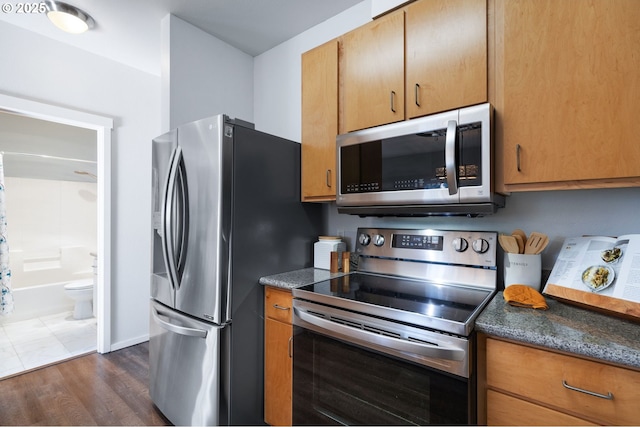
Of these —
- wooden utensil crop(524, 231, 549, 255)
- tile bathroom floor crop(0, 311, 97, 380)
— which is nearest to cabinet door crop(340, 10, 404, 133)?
wooden utensil crop(524, 231, 549, 255)

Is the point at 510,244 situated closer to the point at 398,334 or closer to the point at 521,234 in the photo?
the point at 521,234

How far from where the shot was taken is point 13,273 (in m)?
4.01

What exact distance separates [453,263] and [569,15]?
1119mm

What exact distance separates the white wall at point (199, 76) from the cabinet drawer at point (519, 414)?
7.79 ft

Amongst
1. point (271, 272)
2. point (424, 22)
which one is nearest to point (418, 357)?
point (271, 272)

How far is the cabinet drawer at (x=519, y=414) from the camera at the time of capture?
906 millimetres

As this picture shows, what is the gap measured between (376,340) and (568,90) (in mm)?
1194

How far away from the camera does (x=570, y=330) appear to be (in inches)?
37.1

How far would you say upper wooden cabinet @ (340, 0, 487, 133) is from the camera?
136 centimetres

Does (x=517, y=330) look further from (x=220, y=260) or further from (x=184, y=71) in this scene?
(x=184, y=71)

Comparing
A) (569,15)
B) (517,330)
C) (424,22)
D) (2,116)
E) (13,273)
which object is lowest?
(13,273)

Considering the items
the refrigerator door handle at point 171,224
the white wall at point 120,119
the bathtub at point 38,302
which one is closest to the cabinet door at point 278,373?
the refrigerator door handle at point 171,224

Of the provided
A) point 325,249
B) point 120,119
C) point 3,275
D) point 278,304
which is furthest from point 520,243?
point 3,275

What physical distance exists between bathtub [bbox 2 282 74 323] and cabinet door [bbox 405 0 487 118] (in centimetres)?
496
